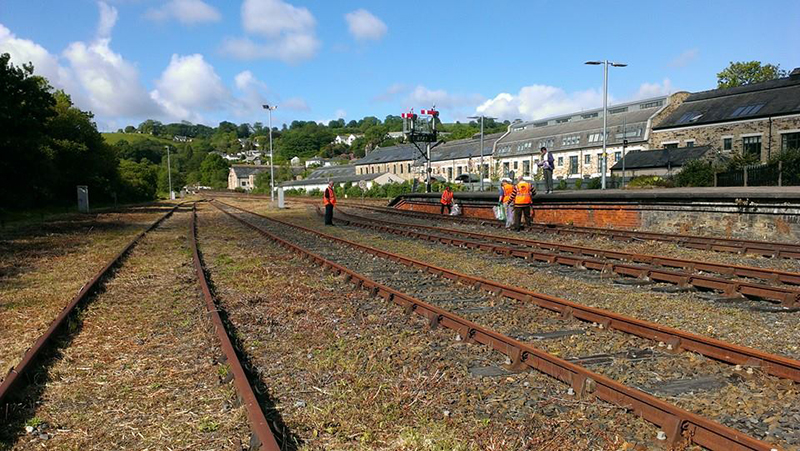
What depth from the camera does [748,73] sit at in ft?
259

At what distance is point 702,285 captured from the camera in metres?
8.64

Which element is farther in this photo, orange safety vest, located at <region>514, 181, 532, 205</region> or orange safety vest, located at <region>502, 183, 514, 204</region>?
orange safety vest, located at <region>502, 183, 514, 204</region>

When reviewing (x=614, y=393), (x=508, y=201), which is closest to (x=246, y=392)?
(x=614, y=393)

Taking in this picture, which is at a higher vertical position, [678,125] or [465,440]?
[678,125]

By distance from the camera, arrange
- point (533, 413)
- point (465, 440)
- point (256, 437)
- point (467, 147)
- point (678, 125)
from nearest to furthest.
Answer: point (256, 437)
point (465, 440)
point (533, 413)
point (678, 125)
point (467, 147)

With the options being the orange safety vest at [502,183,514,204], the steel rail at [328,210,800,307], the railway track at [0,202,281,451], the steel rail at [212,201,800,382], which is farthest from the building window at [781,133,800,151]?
the railway track at [0,202,281,451]

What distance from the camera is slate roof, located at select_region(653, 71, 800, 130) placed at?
45000mm

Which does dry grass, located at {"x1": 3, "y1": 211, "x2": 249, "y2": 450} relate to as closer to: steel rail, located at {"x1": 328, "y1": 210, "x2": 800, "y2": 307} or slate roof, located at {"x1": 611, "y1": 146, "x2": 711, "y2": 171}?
steel rail, located at {"x1": 328, "y1": 210, "x2": 800, "y2": 307}

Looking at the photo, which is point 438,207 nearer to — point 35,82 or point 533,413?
point 35,82

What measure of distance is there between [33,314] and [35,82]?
28.5 metres

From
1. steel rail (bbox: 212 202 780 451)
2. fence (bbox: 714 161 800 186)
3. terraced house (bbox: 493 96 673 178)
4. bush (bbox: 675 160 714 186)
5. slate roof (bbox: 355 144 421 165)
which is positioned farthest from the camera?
slate roof (bbox: 355 144 421 165)

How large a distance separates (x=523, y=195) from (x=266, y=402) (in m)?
14.5

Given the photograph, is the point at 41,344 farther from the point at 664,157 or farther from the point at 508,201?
the point at 664,157

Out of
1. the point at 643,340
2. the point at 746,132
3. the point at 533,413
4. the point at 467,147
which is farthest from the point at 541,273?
the point at 467,147
